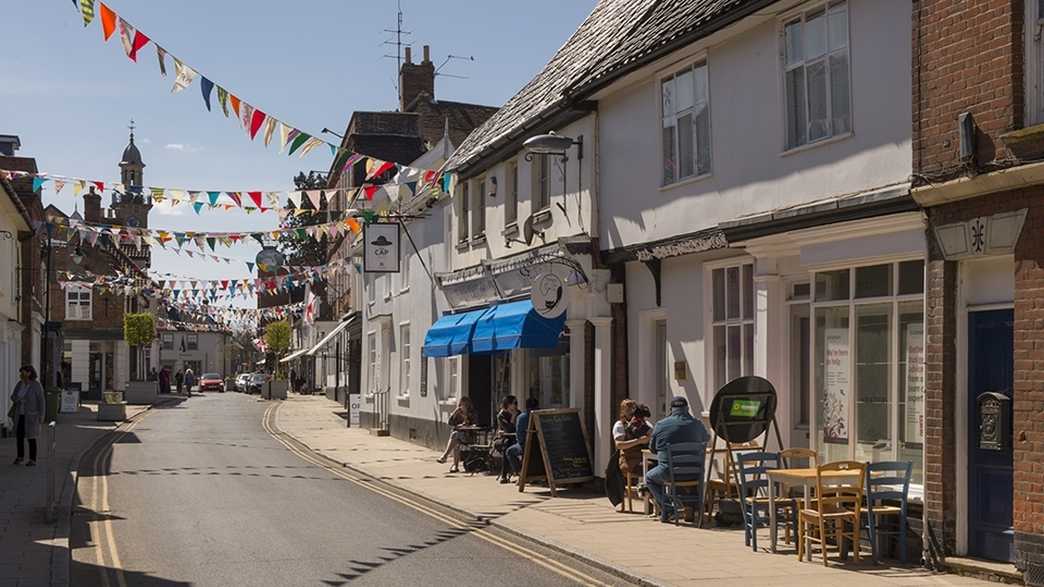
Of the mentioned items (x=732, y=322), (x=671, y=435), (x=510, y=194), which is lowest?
(x=671, y=435)

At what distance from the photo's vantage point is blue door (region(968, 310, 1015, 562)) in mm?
10477

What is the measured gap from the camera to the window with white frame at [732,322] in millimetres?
14961

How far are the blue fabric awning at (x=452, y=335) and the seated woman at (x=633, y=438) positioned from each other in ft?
23.4

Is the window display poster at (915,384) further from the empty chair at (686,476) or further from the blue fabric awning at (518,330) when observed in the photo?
the blue fabric awning at (518,330)

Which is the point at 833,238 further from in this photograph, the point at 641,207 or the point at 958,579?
the point at 641,207

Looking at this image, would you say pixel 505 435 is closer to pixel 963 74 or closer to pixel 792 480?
pixel 792 480

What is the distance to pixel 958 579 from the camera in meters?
10.5

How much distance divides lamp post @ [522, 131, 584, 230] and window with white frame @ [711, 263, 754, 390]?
3.73m

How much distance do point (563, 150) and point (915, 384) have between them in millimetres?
8009

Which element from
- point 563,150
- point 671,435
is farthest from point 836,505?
point 563,150

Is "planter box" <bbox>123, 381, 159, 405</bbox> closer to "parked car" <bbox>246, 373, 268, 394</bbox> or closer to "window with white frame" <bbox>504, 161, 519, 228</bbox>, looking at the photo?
"parked car" <bbox>246, 373, 268, 394</bbox>

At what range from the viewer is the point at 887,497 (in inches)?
457

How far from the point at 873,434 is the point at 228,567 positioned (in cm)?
651

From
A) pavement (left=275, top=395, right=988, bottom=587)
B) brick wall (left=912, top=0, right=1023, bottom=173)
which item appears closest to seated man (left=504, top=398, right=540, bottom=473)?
pavement (left=275, top=395, right=988, bottom=587)
